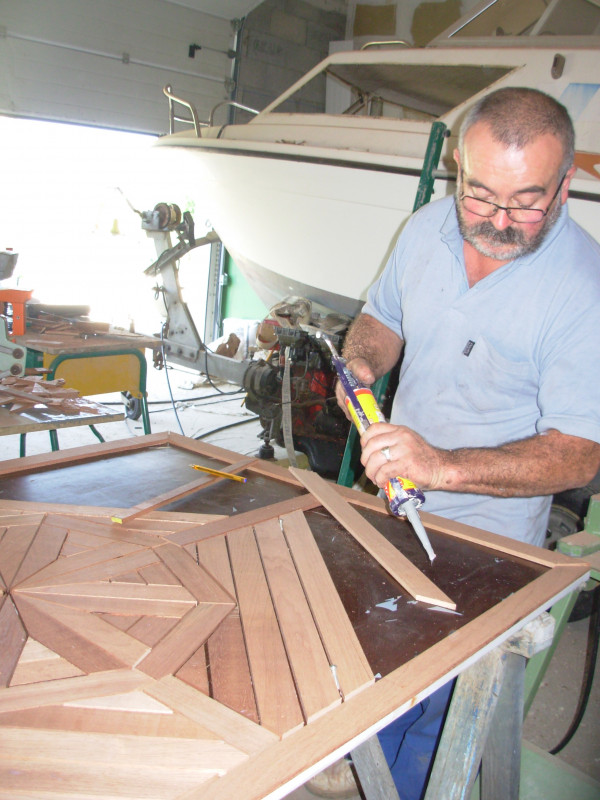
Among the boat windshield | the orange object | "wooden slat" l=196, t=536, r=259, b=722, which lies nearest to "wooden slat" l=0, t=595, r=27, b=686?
"wooden slat" l=196, t=536, r=259, b=722

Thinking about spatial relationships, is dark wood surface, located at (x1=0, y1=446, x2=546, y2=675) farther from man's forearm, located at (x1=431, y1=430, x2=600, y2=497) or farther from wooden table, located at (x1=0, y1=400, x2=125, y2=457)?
wooden table, located at (x1=0, y1=400, x2=125, y2=457)

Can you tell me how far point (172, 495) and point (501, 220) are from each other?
3.54 feet

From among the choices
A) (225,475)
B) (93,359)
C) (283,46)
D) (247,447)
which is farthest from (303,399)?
(283,46)

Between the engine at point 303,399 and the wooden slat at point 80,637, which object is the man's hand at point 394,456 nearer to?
the wooden slat at point 80,637

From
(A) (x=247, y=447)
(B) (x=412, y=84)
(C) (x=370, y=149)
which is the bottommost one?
(A) (x=247, y=447)

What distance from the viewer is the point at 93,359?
3.85 metres

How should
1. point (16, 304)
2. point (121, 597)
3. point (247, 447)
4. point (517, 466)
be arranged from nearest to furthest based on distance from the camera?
1. point (121, 597)
2. point (517, 466)
3. point (16, 304)
4. point (247, 447)

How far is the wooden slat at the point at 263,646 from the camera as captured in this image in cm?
82

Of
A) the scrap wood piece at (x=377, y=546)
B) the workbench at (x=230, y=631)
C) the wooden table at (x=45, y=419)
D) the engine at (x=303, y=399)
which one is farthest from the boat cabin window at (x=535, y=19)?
the workbench at (x=230, y=631)

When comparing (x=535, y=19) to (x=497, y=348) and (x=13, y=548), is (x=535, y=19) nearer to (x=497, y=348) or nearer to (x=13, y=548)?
(x=497, y=348)

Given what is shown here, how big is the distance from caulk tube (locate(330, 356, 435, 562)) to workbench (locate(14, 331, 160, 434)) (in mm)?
2509

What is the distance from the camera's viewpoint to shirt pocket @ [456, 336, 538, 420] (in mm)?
1649

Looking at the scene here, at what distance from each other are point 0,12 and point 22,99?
811 mm

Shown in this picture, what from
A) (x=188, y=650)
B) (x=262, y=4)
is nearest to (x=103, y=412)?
(x=188, y=650)
